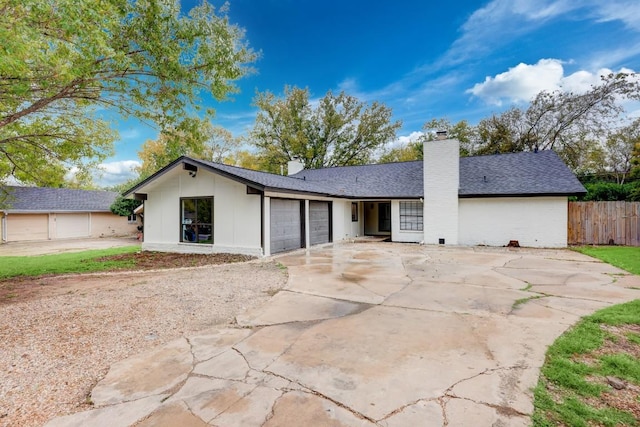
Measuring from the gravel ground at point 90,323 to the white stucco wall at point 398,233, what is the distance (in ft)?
29.5

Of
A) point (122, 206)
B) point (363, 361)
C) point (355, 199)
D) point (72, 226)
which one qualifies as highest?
point (355, 199)

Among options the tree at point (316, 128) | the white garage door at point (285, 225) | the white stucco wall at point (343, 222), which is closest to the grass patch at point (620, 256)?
the white stucco wall at point (343, 222)

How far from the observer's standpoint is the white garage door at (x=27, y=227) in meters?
21.0

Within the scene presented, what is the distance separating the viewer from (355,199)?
646 inches

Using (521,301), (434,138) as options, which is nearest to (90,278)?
(521,301)

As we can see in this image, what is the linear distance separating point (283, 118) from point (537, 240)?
80.4 feet

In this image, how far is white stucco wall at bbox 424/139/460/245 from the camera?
14.3m

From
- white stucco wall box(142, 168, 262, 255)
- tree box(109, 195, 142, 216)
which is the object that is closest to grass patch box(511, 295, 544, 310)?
white stucco wall box(142, 168, 262, 255)

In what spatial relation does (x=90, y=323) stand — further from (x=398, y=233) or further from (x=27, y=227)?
(x=27, y=227)

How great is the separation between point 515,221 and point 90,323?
49.0 feet

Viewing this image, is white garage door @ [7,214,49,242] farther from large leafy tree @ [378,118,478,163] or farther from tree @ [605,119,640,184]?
tree @ [605,119,640,184]

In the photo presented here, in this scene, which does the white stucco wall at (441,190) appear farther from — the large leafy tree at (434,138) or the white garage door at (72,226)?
the white garage door at (72,226)

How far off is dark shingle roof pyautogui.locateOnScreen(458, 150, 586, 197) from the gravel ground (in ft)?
35.9

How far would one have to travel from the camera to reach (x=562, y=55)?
53.9 feet
